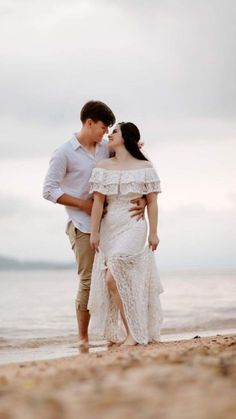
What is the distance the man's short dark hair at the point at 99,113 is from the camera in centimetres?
781

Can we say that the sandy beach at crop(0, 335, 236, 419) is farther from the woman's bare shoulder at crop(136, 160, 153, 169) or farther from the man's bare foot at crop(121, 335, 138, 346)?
the woman's bare shoulder at crop(136, 160, 153, 169)

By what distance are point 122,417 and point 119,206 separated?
16.1 ft

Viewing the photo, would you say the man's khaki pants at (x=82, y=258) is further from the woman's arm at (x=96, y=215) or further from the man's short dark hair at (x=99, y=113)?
the man's short dark hair at (x=99, y=113)

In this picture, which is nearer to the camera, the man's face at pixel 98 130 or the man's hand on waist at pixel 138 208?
the man's hand on waist at pixel 138 208

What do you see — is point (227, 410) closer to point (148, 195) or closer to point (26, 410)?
point (26, 410)

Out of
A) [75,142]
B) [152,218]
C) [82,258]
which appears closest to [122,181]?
[152,218]

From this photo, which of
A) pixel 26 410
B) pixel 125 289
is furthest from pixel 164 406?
pixel 125 289

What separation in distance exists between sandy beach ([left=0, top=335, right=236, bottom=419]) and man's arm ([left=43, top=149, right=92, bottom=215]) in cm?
347

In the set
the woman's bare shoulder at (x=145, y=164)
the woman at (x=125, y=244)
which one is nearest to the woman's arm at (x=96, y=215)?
the woman at (x=125, y=244)

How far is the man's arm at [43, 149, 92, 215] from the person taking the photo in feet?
25.7

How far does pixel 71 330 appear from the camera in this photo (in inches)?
615

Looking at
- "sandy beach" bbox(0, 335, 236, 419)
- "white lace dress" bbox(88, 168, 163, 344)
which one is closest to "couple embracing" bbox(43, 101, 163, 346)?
"white lace dress" bbox(88, 168, 163, 344)

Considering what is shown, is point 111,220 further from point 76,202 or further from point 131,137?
point 131,137

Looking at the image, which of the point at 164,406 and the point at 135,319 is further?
the point at 135,319
